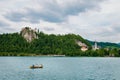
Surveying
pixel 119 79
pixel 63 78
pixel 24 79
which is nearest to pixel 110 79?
pixel 119 79

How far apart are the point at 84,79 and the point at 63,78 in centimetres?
716

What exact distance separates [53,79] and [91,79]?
12.5 meters

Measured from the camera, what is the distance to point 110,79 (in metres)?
95.6

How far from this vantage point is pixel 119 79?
3735 inches

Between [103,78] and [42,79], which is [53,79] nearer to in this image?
[42,79]

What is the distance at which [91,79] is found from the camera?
95125 mm

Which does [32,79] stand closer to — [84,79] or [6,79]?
[6,79]

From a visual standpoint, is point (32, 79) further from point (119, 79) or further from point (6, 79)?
point (119, 79)

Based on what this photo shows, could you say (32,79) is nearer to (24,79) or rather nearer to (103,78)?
(24,79)

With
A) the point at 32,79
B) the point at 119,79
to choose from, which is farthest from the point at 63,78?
the point at 119,79

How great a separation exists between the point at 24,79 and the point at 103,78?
1053 inches

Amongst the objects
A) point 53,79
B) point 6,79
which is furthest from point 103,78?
point 6,79

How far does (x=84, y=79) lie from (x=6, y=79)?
2552 centimetres

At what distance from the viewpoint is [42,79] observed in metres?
94.8
